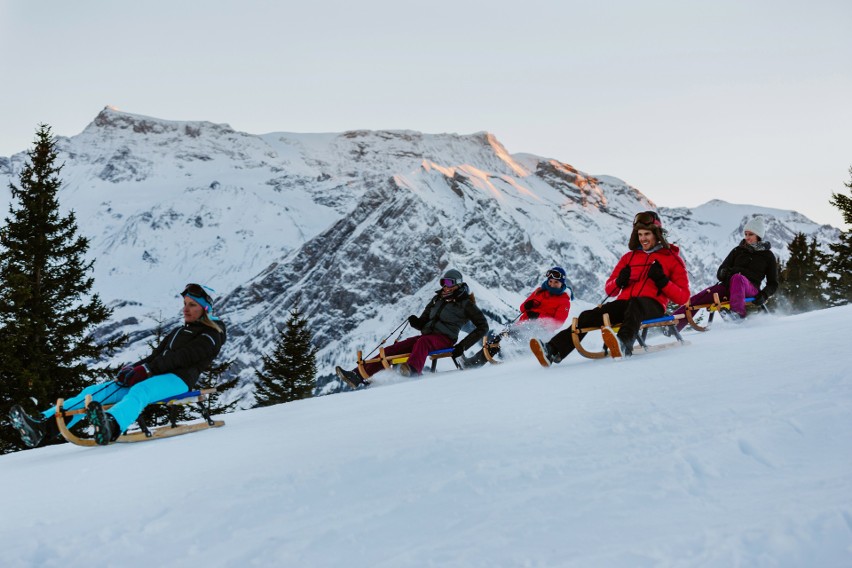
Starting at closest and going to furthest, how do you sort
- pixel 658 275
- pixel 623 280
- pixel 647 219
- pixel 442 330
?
1. pixel 658 275
2. pixel 623 280
3. pixel 647 219
4. pixel 442 330

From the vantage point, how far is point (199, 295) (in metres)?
6.57

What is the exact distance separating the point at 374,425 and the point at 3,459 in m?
3.97

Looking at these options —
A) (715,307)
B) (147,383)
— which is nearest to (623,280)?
(715,307)

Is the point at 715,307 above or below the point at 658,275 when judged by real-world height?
below

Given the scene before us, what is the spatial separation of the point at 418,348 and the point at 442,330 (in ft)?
1.89

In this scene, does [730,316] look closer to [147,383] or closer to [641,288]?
[641,288]

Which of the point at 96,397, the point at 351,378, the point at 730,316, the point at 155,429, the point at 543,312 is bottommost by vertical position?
the point at 351,378

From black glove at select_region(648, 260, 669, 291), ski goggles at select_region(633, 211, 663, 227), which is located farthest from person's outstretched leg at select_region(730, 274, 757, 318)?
black glove at select_region(648, 260, 669, 291)

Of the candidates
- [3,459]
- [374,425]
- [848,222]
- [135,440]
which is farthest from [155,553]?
[848,222]

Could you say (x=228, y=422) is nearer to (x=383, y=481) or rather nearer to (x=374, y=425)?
(x=374, y=425)

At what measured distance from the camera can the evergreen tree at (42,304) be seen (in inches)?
546

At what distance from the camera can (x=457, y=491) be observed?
2.90 meters

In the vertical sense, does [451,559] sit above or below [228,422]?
above

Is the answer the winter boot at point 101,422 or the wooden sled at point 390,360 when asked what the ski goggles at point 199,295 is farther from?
the wooden sled at point 390,360
